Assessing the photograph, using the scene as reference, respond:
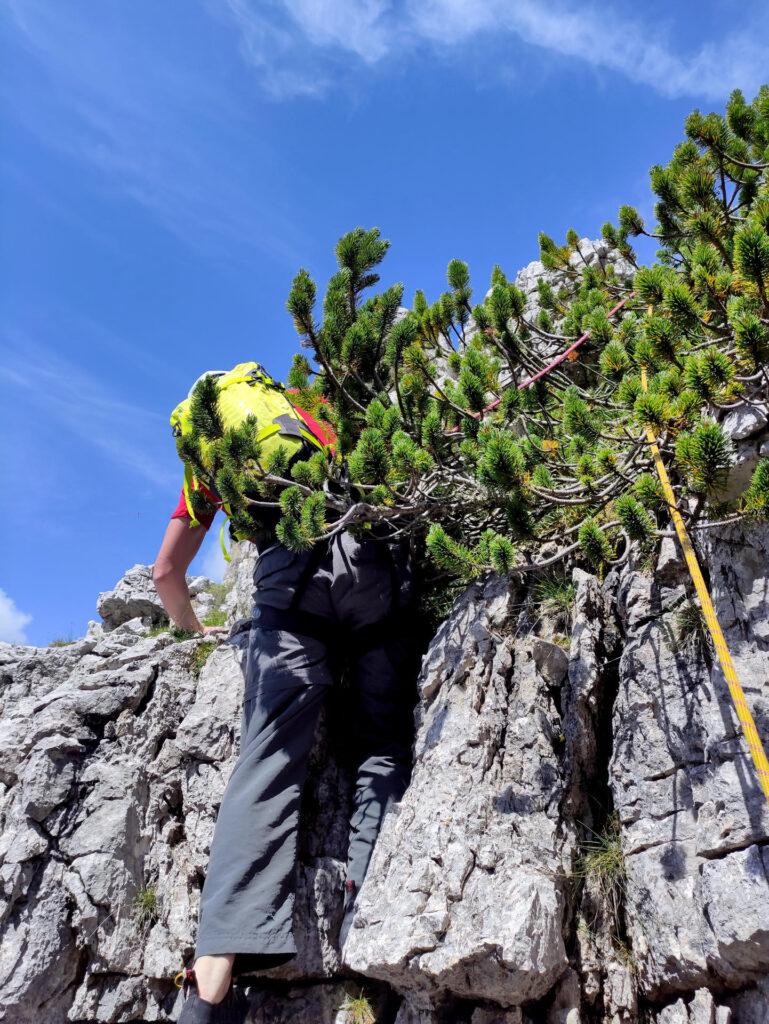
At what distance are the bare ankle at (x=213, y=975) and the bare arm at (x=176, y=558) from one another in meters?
2.82

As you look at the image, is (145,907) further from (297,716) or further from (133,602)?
A: (133,602)

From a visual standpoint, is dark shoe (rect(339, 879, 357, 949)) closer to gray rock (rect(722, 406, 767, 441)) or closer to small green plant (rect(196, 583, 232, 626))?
gray rock (rect(722, 406, 767, 441))

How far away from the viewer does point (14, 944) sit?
5.04 m

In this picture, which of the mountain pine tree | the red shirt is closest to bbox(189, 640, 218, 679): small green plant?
the red shirt

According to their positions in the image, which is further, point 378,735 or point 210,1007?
point 378,735

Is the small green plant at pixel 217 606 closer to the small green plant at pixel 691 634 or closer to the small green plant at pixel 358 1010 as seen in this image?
the small green plant at pixel 358 1010

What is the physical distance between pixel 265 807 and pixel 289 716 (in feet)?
2.04

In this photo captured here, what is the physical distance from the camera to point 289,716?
4.91 meters

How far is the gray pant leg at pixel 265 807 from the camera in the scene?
4.20 meters

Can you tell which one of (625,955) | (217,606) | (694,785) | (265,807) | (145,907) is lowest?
(625,955)

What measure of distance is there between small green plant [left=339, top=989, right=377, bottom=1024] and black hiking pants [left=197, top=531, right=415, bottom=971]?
0.67 metres

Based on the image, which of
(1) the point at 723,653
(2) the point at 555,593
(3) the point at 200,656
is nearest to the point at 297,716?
(2) the point at 555,593

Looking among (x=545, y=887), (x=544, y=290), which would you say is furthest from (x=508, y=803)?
(x=544, y=290)

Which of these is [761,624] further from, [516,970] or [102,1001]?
[102,1001]
